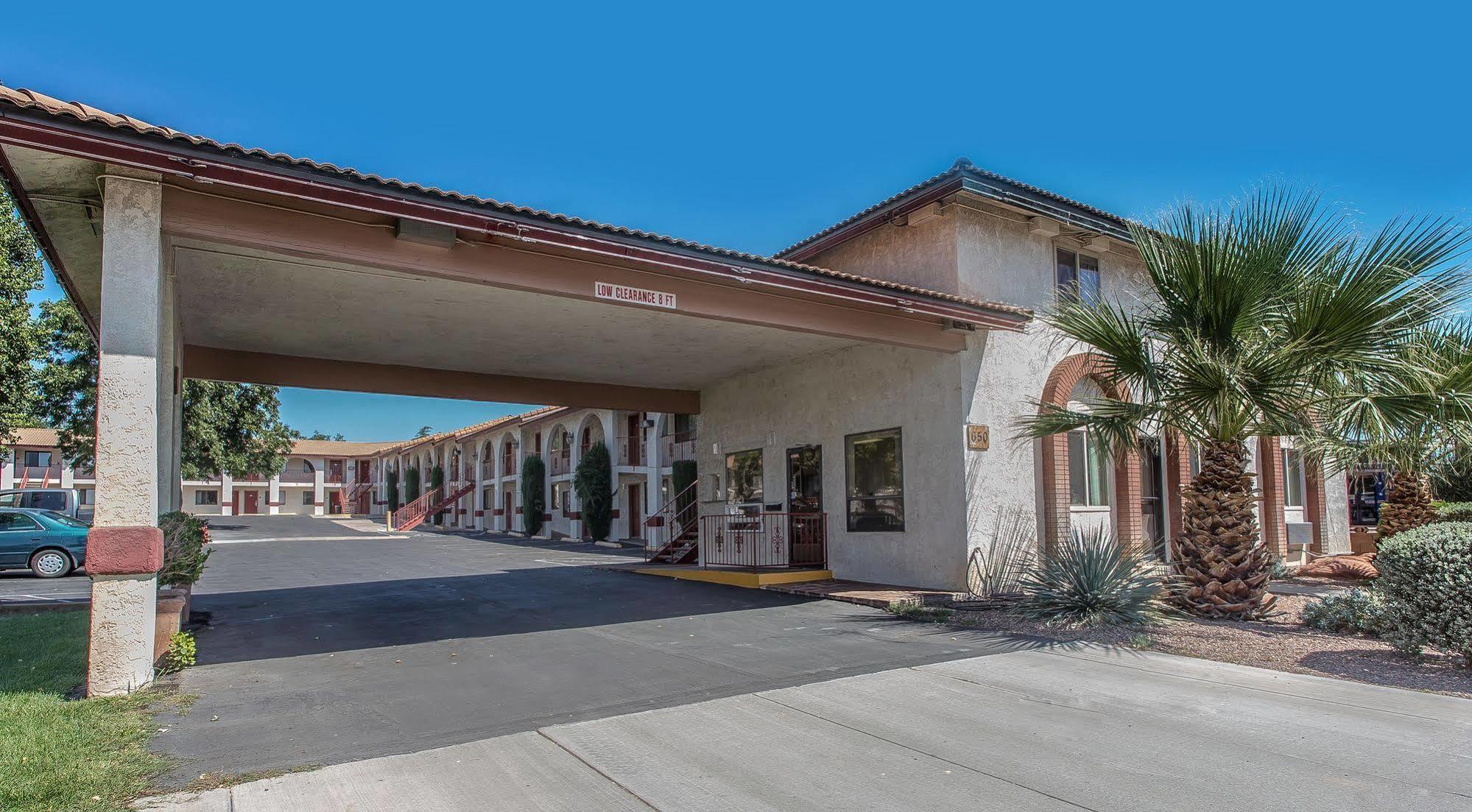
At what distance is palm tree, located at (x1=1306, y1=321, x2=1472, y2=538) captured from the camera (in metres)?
9.30

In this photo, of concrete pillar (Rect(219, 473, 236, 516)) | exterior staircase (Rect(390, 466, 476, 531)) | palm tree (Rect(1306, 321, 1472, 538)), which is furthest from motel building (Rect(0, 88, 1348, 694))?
concrete pillar (Rect(219, 473, 236, 516))

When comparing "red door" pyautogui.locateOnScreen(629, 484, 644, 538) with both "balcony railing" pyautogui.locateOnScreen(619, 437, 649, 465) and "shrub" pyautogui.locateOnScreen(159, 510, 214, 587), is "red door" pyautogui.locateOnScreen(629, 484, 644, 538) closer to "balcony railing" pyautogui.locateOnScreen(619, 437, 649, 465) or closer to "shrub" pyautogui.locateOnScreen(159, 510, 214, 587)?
"balcony railing" pyautogui.locateOnScreen(619, 437, 649, 465)

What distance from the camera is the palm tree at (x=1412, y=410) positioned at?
9297 millimetres

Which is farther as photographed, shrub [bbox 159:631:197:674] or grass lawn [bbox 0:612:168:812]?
shrub [bbox 159:631:197:674]

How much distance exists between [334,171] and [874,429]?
8.68 meters

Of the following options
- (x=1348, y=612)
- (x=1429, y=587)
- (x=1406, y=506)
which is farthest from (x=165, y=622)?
(x=1406, y=506)

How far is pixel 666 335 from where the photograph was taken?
13172mm

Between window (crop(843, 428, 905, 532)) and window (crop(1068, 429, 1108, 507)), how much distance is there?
8.86 feet

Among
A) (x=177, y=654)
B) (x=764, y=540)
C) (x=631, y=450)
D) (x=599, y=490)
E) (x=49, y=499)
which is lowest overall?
(x=177, y=654)

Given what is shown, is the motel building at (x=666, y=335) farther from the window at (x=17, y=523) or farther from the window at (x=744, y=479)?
the window at (x=17, y=523)

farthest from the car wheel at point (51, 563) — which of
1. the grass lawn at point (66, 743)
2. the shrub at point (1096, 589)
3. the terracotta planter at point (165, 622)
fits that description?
the shrub at point (1096, 589)

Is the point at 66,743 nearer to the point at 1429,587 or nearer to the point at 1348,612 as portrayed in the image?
the point at 1429,587

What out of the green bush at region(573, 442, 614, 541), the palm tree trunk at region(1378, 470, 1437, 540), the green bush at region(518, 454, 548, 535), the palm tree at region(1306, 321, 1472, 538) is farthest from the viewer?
the green bush at region(518, 454, 548, 535)

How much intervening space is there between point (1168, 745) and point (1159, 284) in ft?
20.0
